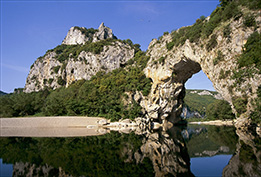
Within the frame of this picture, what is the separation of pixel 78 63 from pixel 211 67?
46.0m

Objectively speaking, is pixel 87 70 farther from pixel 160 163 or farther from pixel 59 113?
pixel 160 163

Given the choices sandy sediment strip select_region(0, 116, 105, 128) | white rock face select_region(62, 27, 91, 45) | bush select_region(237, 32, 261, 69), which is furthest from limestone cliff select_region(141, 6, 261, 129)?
white rock face select_region(62, 27, 91, 45)

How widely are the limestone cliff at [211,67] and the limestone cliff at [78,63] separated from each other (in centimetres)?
2306

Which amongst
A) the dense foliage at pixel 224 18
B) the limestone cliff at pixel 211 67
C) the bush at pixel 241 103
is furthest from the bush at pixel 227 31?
the bush at pixel 241 103

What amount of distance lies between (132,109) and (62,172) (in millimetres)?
27353

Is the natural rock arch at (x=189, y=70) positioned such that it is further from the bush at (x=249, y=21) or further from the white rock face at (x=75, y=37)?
the white rock face at (x=75, y=37)

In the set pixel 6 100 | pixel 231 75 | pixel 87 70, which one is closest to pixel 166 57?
pixel 231 75

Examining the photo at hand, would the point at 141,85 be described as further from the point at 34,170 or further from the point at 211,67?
the point at 34,170

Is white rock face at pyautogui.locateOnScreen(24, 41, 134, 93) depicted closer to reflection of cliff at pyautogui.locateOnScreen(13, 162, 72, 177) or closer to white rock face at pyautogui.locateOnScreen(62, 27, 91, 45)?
white rock face at pyautogui.locateOnScreen(62, 27, 91, 45)

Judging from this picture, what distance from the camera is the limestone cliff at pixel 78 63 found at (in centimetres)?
5491

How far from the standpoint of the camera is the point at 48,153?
870 centimetres

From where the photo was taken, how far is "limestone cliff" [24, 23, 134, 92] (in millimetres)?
54906

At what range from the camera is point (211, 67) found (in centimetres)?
2127

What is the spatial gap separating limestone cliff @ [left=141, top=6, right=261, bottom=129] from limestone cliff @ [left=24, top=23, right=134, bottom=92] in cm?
2306
